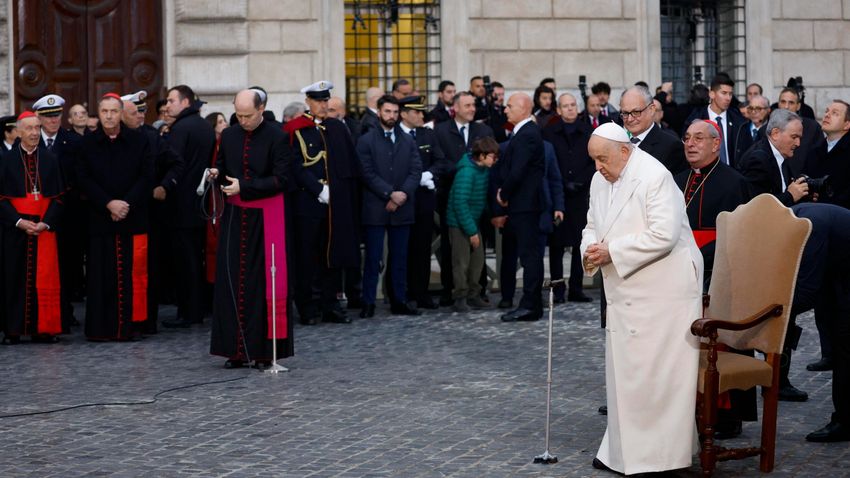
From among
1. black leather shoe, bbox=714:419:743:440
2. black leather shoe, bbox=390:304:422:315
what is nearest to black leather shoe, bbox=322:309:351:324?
black leather shoe, bbox=390:304:422:315

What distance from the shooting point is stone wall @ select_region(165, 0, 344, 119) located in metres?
18.5

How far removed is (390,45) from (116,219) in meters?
7.91

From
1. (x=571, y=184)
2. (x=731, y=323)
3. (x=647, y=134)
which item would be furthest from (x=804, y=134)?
A: (x=731, y=323)

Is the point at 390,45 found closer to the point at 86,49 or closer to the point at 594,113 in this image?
the point at 594,113

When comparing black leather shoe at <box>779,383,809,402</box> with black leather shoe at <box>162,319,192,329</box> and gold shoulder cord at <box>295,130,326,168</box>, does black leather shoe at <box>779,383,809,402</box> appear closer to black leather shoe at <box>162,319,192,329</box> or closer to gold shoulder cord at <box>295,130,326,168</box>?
gold shoulder cord at <box>295,130,326,168</box>

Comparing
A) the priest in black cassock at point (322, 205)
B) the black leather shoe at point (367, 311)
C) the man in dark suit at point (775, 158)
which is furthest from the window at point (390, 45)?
the man in dark suit at point (775, 158)

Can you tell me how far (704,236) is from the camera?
8727 mm

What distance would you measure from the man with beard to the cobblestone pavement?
0.62 metres

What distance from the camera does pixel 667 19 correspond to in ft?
68.3

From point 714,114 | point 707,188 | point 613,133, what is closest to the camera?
point 613,133

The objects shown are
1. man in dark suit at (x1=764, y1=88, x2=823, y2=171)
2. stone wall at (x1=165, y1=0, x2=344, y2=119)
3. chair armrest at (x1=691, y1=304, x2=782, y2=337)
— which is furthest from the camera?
stone wall at (x1=165, y1=0, x2=344, y2=119)

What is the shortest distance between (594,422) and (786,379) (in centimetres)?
151

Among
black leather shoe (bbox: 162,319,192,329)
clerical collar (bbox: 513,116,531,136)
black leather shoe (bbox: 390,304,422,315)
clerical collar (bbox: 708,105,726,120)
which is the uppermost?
clerical collar (bbox: 708,105,726,120)

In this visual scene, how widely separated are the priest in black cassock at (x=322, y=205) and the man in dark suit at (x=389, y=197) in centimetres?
19
